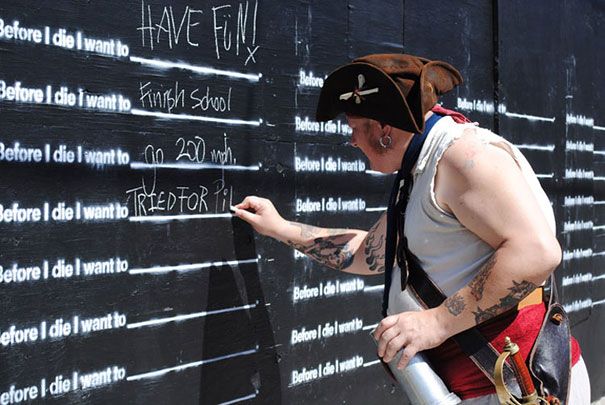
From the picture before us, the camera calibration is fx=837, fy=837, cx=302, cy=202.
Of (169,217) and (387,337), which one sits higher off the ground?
(169,217)

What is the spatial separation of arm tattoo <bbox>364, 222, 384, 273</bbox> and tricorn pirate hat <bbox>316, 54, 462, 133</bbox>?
70cm

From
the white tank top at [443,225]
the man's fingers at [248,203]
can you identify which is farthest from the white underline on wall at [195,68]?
the white tank top at [443,225]

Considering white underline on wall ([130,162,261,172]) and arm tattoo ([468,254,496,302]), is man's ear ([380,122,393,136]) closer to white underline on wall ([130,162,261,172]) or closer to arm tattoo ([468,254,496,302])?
arm tattoo ([468,254,496,302])

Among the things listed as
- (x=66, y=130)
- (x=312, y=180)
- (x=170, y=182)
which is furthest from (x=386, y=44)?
(x=66, y=130)

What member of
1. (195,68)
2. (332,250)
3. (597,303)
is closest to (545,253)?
(332,250)

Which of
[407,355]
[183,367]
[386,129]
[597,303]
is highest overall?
[386,129]

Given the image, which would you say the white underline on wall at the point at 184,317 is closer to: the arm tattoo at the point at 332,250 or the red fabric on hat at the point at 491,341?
the arm tattoo at the point at 332,250

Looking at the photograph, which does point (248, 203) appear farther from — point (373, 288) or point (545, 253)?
point (545, 253)

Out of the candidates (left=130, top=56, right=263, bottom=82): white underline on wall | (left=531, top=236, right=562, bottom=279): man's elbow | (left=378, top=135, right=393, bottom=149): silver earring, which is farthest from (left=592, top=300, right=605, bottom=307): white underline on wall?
(left=531, top=236, right=562, bottom=279): man's elbow

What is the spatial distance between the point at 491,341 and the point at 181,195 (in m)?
1.38

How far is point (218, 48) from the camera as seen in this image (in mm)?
3531

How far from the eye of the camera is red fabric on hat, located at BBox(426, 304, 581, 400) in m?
2.64

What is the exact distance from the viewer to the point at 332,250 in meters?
3.49

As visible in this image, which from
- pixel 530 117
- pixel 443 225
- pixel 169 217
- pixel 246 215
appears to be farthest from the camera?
pixel 530 117
